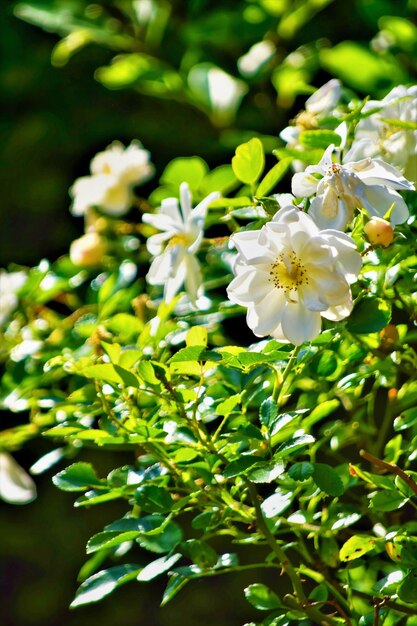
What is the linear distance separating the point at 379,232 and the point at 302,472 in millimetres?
175

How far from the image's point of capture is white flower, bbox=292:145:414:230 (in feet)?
2.19

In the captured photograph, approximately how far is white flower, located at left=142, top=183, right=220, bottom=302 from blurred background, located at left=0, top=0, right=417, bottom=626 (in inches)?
25.4

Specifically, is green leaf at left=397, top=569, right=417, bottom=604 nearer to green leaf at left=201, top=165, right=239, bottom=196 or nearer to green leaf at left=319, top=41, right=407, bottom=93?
green leaf at left=201, top=165, right=239, bottom=196

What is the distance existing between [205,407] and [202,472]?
0.19 ft

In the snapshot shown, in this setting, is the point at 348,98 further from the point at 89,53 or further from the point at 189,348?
the point at 89,53

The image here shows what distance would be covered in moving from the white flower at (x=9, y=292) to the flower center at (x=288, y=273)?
0.51m

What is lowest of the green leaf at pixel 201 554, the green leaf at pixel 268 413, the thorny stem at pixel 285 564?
the green leaf at pixel 201 554

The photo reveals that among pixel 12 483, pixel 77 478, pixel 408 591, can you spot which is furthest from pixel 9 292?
pixel 408 591

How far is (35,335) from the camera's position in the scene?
112 centimetres

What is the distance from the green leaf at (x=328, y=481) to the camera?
64 centimetres

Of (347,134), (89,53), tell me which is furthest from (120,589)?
(347,134)

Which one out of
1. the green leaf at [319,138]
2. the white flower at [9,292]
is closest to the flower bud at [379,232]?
the green leaf at [319,138]

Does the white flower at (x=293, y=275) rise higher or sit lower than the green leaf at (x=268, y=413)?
higher

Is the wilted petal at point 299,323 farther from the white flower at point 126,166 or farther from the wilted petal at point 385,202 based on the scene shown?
the white flower at point 126,166
